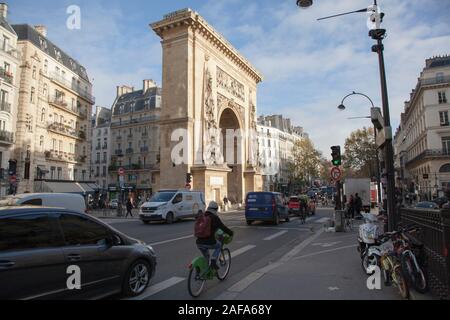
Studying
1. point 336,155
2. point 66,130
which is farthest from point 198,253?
point 66,130

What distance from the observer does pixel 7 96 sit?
31422mm

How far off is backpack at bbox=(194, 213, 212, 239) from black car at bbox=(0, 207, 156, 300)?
104cm

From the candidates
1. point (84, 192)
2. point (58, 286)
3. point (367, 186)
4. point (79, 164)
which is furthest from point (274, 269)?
point (79, 164)

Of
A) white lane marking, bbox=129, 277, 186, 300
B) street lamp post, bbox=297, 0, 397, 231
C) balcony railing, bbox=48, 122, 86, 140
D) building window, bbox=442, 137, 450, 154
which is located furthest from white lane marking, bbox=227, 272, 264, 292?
building window, bbox=442, 137, 450, 154

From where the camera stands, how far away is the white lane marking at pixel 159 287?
561cm

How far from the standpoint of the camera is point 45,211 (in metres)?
4.56

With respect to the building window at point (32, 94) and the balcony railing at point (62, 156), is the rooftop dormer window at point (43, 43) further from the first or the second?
the balcony railing at point (62, 156)

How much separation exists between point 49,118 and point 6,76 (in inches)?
336

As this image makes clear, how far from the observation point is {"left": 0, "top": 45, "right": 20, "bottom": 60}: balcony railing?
103 ft

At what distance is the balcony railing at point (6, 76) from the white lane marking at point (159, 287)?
31334mm

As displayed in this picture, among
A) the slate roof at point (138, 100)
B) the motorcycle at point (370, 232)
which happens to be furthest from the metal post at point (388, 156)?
the slate roof at point (138, 100)

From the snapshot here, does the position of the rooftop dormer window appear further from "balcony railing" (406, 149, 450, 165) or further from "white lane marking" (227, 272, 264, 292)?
"balcony railing" (406, 149, 450, 165)

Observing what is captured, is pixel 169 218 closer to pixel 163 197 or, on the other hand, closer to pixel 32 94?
pixel 163 197
